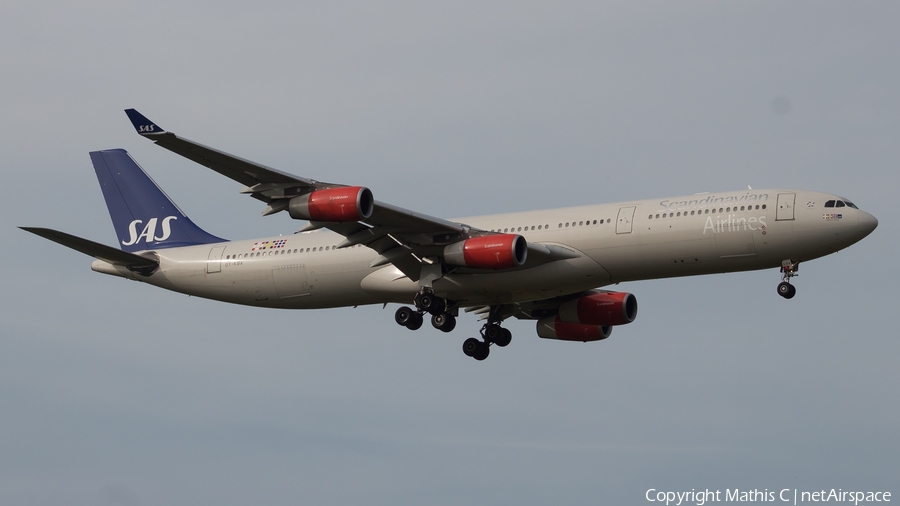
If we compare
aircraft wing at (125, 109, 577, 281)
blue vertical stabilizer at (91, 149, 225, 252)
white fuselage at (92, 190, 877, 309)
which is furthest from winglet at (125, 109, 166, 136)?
blue vertical stabilizer at (91, 149, 225, 252)

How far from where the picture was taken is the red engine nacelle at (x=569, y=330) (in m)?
51.2

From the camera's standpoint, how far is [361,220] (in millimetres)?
42156

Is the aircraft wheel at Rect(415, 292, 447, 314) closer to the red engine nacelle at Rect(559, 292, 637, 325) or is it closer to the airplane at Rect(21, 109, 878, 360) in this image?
the airplane at Rect(21, 109, 878, 360)

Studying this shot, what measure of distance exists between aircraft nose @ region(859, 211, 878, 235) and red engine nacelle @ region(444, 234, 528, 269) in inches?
431

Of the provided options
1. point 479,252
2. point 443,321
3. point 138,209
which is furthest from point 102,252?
point 479,252

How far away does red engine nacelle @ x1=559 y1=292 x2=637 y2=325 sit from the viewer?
49969 mm

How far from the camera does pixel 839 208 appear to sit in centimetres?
4225

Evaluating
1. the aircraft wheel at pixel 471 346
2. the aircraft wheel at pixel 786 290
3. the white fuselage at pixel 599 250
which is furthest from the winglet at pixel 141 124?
the aircraft wheel at pixel 786 290

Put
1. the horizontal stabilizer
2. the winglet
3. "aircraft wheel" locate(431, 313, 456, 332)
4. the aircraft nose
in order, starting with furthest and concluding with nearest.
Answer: "aircraft wheel" locate(431, 313, 456, 332)
the horizontal stabilizer
the aircraft nose
the winglet

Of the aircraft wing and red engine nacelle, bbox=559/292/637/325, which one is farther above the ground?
red engine nacelle, bbox=559/292/637/325

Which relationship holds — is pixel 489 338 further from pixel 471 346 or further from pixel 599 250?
pixel 599 250

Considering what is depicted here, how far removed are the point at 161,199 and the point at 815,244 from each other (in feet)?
89.4

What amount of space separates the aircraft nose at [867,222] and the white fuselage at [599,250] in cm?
3

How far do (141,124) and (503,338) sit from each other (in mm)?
18515
